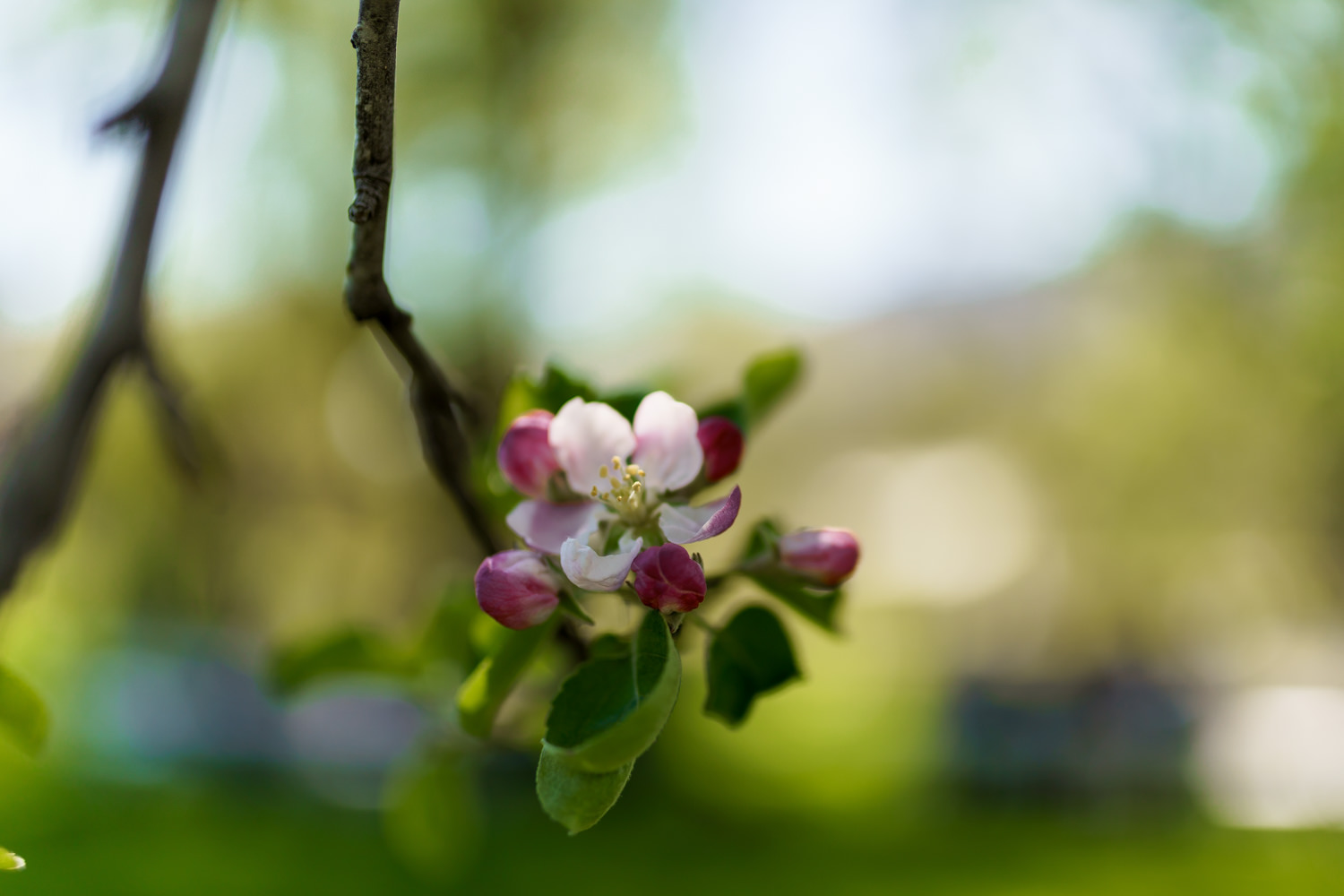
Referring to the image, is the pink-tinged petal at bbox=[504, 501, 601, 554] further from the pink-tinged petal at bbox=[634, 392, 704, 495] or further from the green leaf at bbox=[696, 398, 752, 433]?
the green leaf at bbox=[696, 398, 752, 433]

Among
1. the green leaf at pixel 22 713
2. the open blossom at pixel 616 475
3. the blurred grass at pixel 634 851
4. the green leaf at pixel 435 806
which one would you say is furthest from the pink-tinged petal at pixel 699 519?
the blurred grass at pixel 634 851

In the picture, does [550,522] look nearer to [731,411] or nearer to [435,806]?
[731,411]

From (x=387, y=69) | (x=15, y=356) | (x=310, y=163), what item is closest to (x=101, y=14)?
(x=310, y=163)

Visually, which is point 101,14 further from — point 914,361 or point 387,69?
point 914,361

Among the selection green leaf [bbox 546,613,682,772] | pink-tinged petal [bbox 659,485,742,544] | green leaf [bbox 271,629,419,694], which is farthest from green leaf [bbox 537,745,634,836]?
green leaf [bbox 271,629,419,694]

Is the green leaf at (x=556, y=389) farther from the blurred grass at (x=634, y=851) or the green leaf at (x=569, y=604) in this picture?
the blurred grass at (x=634, y=851)

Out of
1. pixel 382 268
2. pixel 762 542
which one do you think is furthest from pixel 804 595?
pixel 382 268
